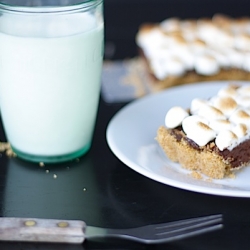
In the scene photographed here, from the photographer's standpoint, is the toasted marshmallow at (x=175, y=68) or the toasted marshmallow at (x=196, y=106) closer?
the toasted marshmallow at (x=196, y=106)

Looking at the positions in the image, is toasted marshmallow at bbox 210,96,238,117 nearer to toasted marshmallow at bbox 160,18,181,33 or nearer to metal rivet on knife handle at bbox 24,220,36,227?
metal rivet on knife handle at bbox 24,220,36,227

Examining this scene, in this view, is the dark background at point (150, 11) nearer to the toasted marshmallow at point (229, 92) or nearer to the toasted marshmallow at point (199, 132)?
the toasted marshmallow at point (229, 92)

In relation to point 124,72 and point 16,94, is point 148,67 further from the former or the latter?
point 16,94

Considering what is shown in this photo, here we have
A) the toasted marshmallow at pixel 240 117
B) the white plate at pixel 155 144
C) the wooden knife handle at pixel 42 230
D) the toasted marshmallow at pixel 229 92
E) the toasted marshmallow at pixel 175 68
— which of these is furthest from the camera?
the toasted marshmallow at pixel 175 68

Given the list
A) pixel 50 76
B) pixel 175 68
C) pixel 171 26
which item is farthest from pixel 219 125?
pixel 171 26

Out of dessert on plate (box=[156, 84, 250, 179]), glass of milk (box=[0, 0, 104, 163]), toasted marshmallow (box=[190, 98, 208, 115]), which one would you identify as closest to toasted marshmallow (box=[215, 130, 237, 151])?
dessert on plate (box=[156, 84, 250, 179])

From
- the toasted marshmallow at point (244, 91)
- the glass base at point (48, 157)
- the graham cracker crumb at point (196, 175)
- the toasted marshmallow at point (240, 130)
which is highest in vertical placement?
the toasted marshmallow at point (240, 130)

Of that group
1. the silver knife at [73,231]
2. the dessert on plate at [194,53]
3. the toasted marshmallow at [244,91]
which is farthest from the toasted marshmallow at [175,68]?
the silver knife at [73,231]
